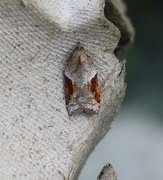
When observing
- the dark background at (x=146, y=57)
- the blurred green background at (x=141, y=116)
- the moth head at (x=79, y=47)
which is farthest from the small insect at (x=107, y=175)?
the dark background at (x=146, y=57)

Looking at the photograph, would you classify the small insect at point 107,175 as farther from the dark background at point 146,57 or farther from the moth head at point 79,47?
the dark background at point 146,57

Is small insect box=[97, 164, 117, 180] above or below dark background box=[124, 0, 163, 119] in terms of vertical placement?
above

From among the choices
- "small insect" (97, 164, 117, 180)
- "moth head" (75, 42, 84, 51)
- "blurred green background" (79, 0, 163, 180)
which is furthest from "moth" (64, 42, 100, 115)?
"blurred green background" (79, 0, 163, 180)

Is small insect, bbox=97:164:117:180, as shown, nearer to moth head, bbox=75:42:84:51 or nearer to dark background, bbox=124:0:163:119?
moth head, bbox=75:42:84:51

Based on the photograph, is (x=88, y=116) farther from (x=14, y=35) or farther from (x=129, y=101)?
(x=129, y=101)

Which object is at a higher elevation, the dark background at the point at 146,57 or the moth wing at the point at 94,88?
the moth wing at the point at 94,88

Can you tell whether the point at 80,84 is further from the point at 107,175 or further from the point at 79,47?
the point at 107,175
